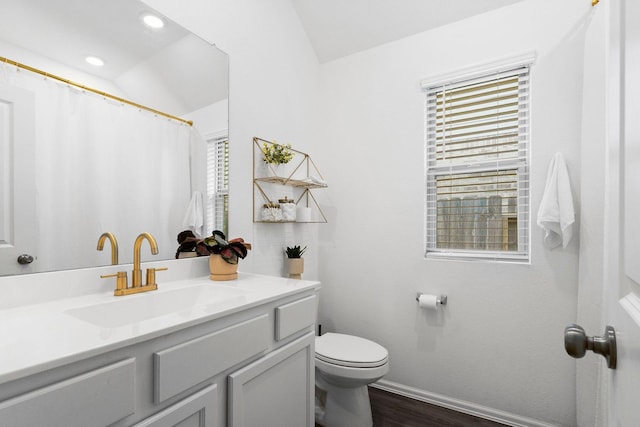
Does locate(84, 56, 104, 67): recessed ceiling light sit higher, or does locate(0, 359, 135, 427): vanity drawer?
locate(84, 56, 104, 67): recessed ceiling light

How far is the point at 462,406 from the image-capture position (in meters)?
1.95

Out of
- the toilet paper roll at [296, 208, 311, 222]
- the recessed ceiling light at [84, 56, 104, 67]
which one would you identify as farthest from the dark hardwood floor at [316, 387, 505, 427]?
the recessed ceiling light at [84, 56, 104, 67]

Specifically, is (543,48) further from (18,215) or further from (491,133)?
(18,215)

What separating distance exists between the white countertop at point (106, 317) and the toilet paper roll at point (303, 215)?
65cm

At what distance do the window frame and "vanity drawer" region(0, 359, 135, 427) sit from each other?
5.85ft

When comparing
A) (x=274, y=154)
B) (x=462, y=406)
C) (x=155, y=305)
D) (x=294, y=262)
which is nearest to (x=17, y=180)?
(x=155, y=305)

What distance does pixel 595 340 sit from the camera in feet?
1.78

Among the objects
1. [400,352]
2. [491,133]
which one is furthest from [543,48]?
[400,352]

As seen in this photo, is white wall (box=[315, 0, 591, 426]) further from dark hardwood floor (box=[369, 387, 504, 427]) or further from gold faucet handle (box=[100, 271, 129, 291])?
gold faucet handle (box=[100, 271, 129, 291])

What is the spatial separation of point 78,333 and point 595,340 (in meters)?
1.07

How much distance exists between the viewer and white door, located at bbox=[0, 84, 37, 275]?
40.7 inches

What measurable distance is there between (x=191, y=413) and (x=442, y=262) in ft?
5.34

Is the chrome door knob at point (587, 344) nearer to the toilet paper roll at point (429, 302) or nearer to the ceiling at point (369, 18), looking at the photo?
the toilet paper roll at point (429, 302)

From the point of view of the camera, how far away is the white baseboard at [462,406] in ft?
5.88
